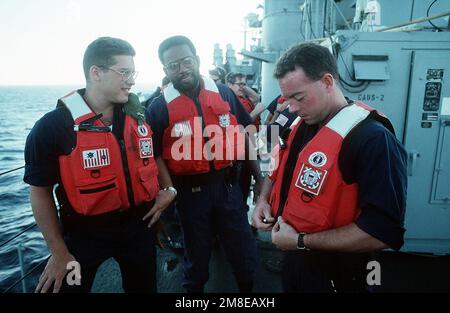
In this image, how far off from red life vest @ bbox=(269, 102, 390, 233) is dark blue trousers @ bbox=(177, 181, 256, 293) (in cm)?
122

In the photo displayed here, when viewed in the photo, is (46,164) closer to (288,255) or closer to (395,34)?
(288,255)

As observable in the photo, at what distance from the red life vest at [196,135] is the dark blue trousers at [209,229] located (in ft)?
0.75

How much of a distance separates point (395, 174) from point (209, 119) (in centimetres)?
178

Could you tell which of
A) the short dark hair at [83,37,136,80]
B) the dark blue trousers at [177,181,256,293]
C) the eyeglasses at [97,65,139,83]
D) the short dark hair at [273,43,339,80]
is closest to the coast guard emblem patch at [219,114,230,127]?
the dark blue trousers at [177,181,256,293]

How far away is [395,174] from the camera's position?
4.73 feet

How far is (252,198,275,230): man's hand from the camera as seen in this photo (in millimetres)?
2031

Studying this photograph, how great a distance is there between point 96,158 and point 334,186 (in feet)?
4.95

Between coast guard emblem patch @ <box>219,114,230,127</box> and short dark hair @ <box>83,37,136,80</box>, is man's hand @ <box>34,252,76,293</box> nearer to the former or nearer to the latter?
short dark hair @ <box>83,37,136,80</box>

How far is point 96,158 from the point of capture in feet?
6.63

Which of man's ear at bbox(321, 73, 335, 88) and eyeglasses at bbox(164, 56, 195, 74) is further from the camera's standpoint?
eyeglasses at bbox(164, 56, 195, 74)

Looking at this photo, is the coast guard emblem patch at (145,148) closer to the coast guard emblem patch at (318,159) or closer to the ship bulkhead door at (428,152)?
the coast guard emblem patch at (318,159)

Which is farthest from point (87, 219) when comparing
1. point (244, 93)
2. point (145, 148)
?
point (244, 93)

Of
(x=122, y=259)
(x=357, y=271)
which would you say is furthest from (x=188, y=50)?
(x=357, y=271)

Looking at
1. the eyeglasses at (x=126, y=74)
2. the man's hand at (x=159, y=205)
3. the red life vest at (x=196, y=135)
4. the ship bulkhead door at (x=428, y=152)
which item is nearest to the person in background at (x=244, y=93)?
the ship bulkhead door at (x=428, y=152)
